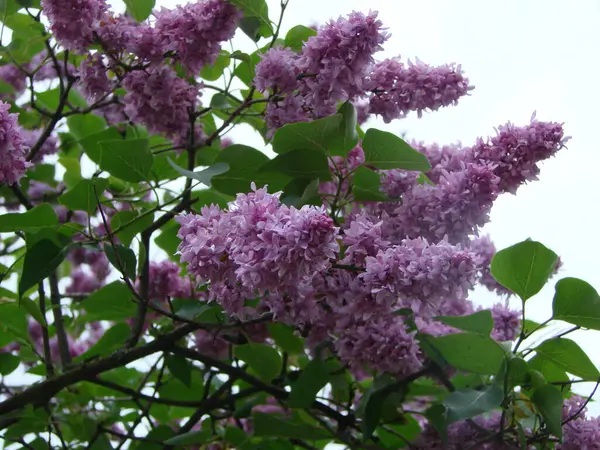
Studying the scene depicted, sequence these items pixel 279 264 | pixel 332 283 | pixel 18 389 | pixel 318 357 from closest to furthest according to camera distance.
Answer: pixel 279 264
pixel 332 283
pixel 318 357
pixel 18 389

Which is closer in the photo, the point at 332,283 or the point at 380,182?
the point at 332,283

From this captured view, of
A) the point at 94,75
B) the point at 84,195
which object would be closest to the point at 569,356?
the point at 84,195

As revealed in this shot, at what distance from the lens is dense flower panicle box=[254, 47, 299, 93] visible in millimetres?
1021

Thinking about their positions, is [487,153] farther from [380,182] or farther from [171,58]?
[171,58]

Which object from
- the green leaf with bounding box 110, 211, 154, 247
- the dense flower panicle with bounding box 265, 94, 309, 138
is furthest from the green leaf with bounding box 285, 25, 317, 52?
the green leaf with bounding box 110, 211, 154, 247

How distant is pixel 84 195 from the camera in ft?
3.54

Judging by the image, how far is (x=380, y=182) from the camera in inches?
39.4

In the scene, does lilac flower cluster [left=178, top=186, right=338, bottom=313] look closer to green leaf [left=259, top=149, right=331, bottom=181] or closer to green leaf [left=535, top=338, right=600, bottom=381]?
green leaf [left=259, top=149, right=331, bottom=181]

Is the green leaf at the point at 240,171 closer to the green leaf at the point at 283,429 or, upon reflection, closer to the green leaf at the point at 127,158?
the green leaf at the point at 127,158

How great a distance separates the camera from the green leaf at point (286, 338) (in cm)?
124

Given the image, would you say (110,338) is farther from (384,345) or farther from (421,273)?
(421,273)

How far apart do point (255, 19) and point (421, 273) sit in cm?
61

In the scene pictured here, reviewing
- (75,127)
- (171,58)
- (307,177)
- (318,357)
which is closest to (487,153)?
(307,177)

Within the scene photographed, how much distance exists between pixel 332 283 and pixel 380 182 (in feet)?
0.77
